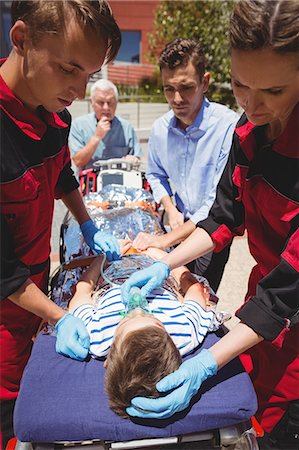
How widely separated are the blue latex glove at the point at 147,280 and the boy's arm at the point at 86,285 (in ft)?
0.77

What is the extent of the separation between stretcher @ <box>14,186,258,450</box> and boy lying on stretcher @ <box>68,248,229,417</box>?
67 millimetres

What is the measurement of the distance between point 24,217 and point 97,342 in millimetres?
555

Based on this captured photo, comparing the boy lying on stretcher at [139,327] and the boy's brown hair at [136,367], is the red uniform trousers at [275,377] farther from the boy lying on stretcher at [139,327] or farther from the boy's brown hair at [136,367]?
the boy's brown hair at [136,367]

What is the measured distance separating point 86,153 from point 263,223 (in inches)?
104

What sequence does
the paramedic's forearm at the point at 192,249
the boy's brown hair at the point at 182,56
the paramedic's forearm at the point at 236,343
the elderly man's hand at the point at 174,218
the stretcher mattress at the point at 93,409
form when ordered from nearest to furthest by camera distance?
1. the stretcher mattress at the point at 93,409
2. the paramedic's forearm at the point at 236,343
3. the paramedic's forearm at the point at 192,249
4. the boy's brown hair at the point at 182,56
5. the elderly man's hand at the point at 174,218

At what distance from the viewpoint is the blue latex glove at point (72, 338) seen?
5.27 feet

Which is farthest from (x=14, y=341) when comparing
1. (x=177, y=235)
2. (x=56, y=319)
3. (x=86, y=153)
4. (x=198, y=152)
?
(x=86, y=153)

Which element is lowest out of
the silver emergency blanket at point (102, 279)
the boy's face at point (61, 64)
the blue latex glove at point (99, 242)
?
the silver emergency blanket at point (102, 279)

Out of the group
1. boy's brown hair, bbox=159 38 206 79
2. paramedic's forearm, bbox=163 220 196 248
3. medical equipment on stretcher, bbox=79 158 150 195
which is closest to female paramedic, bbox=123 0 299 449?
paramedic's forearm, bbox=163 220 196 248

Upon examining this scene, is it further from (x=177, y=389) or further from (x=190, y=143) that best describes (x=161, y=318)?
(x=190, y=143)

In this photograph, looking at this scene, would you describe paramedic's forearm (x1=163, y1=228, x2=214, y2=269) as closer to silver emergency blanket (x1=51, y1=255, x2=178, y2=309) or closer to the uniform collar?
silver emergency blanket (x1=51, y1=255, x2=178, y2=309)

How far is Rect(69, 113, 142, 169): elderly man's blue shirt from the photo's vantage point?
4.22 meters

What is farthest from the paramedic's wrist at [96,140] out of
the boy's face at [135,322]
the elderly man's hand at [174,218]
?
the boy's face at [135,322]

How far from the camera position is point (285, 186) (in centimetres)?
149
